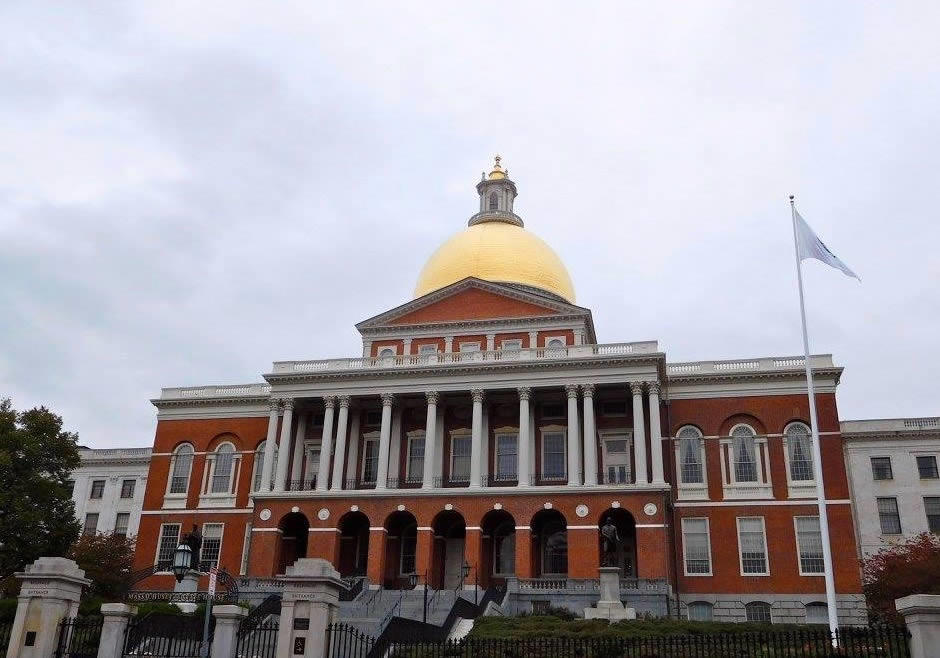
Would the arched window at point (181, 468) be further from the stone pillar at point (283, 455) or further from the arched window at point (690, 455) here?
the arched window at point (690, 455)

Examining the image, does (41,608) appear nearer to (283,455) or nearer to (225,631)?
(225,631)

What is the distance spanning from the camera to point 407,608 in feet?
135

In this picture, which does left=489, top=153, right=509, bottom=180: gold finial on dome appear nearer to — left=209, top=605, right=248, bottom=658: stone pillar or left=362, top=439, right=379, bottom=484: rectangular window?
left=362, top=439, right=379, bottom=484: rectangular window

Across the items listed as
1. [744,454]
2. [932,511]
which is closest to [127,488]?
[744,454]

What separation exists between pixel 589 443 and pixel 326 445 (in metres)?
15.7

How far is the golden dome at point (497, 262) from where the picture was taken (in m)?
61.3

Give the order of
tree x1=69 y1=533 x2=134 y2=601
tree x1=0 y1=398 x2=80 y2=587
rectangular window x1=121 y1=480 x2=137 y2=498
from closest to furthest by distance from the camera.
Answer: tree x1=0 y1=398 x2=80 y2=587 → tree x1=69 y1=533 x2=134 y2=601 → rectangular window x1=121 y1=480 x2=137 y2=498

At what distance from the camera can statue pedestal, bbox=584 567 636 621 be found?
124ft

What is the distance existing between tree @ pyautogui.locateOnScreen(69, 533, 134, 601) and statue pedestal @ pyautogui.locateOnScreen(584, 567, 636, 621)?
23.9 metres

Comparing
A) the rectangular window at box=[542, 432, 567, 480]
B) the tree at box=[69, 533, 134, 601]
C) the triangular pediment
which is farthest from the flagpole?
the tree at box=[69, 533, 134, 601]

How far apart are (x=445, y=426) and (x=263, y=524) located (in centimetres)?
1208

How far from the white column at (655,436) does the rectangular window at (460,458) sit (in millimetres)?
11122

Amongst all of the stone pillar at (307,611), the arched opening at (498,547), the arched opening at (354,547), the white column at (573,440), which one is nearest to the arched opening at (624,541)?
the white column at (573,440)

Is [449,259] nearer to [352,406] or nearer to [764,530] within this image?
[352,406]
